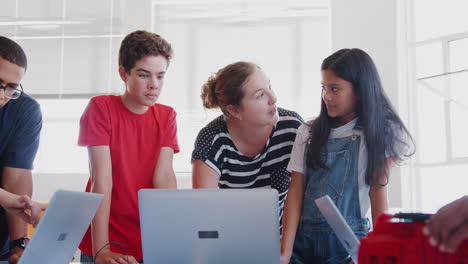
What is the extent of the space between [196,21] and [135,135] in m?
2.52

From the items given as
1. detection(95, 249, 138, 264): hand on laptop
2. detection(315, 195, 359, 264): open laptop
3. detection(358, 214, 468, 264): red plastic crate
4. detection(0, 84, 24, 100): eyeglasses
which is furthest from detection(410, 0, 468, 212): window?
detection(358, 214, 468, 264): red plastic crate

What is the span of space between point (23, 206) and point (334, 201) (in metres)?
0.95

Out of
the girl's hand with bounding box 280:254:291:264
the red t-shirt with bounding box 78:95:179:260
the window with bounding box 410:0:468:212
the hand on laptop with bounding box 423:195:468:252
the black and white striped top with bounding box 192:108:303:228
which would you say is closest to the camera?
the hand on laptop with bounding box 423:195:468:252

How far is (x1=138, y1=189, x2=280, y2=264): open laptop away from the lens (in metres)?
1.28

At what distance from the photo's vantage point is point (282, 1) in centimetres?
418

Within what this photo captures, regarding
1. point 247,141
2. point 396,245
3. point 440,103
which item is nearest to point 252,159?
point 247,141

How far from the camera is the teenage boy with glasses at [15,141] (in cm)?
170

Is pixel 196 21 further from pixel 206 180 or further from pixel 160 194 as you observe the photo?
pixel 160 194

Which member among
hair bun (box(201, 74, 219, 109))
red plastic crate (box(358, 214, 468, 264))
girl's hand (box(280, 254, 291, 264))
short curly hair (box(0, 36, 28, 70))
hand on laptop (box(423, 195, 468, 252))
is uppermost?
short curly hair (box(0, 36, 28, 70))

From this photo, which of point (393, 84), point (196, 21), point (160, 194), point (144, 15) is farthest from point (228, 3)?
point (160, 194)

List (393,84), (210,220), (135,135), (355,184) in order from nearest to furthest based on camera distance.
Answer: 1. (210,220)
2. (355,184)
3. (135,135)
4. (393,84)

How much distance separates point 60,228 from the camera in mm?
1301

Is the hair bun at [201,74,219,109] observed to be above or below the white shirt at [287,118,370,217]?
above

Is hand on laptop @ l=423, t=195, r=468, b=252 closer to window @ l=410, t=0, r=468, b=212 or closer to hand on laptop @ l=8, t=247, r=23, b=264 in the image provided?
hand on laptop @ l=8, t=247, r=23, b=264
